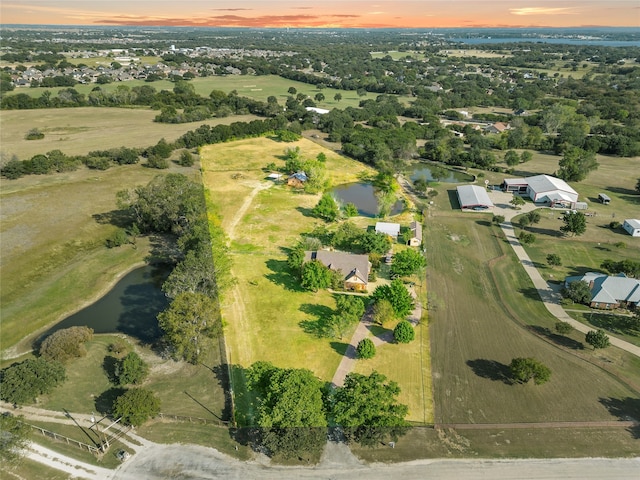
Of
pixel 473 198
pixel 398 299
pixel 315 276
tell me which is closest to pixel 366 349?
pixel 398 299

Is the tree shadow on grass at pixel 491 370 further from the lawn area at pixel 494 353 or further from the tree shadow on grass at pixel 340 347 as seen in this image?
the tree shadow on grass at pixel 340 347

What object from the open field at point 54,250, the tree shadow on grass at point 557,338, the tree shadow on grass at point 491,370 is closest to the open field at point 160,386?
the open field at point 54,250

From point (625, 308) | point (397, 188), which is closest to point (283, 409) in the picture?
point (625, 308)

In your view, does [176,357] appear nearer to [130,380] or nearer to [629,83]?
[130,380]

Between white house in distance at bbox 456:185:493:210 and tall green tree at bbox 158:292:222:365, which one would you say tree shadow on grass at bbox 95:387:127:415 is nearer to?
tall green tree at bbox 158:292:222:365

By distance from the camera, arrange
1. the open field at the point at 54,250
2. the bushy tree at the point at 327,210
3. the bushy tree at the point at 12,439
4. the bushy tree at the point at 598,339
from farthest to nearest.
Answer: the bushy tree at the point at 327,210 < the open field at the point at 54,250 < the bushy tree at the point at 598,339 < the bushy tree at the point at 12,439

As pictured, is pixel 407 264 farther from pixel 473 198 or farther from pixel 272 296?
pixel 473 198
